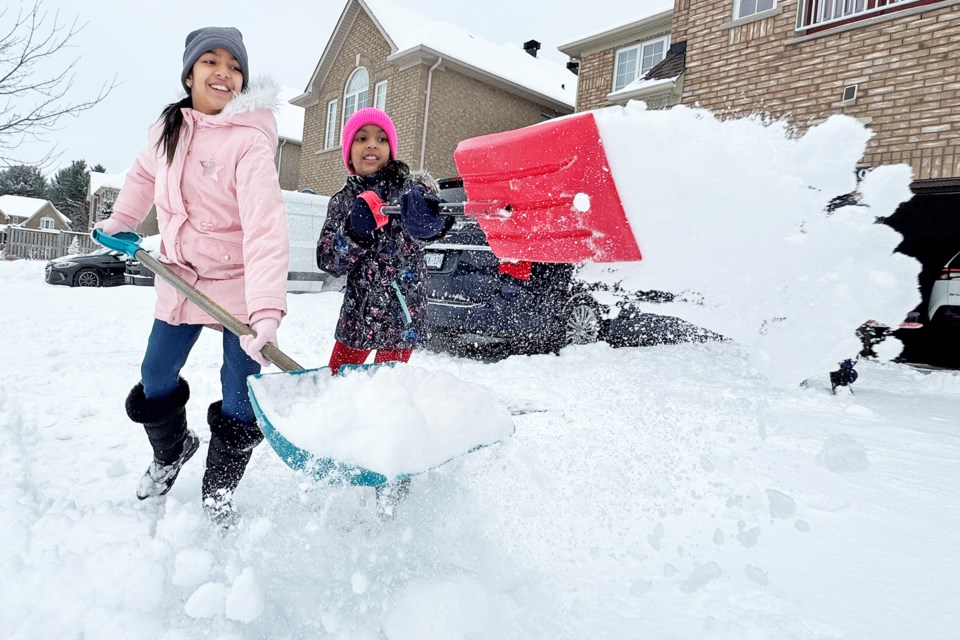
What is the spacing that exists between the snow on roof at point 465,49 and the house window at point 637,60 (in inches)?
140

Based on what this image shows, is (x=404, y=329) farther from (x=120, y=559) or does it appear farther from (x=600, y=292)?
(x=600, y=292)

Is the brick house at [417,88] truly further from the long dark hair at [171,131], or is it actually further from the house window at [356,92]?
the long dark hair at [171,131]

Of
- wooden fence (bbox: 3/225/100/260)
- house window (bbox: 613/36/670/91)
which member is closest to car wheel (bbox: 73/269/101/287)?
wooden fence (bbox: 3/225/100/260)

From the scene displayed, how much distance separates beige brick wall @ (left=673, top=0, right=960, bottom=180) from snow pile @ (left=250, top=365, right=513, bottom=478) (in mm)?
6246

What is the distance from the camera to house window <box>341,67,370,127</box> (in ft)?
49.5

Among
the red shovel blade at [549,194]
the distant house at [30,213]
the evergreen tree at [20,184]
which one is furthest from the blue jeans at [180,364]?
the evergreen tree at [20,184]

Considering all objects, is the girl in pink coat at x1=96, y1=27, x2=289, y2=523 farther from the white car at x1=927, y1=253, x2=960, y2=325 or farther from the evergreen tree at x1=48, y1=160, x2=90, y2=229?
the evergreen tree at x1=48, y1=160, x2=90, y2=229

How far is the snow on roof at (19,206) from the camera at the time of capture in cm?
5975

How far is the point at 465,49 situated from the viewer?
574 inches

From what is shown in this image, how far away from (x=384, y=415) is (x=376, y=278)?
76 centimetres

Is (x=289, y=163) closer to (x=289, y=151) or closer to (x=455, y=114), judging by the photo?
(x=289, y=151)

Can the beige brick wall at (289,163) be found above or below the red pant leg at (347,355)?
above

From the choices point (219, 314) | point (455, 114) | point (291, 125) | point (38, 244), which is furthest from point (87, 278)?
point (219, 314)

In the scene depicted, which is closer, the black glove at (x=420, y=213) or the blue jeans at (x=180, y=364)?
the blue jeans at (x=180, y=364)
